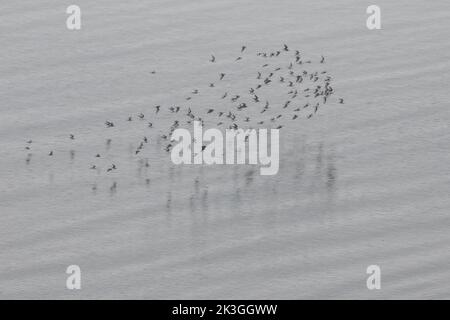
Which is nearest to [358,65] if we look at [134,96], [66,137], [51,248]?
[134,96]

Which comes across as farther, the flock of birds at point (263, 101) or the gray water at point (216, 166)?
the flock of birds at point (263, 101)

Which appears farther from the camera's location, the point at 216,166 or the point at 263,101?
the point at 263,101

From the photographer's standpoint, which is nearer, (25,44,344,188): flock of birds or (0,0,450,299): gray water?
(0,0,450,299): gray water
